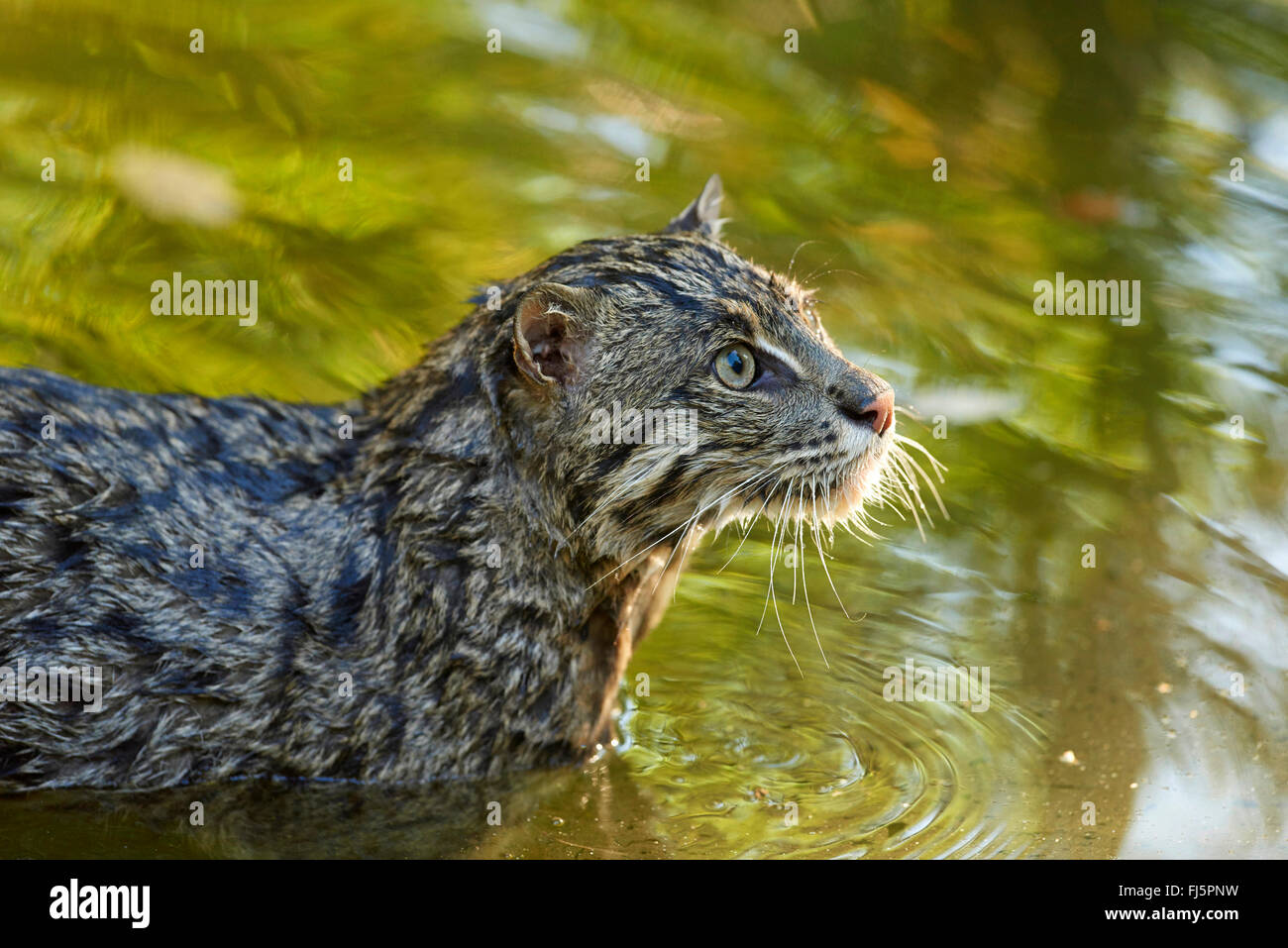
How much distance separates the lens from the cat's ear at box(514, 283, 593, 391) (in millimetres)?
6988

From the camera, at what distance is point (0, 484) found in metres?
7.01

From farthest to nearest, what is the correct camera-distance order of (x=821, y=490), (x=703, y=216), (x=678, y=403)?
(x=703, y=216) < (x=821, y=490) < (x=678, y=403)

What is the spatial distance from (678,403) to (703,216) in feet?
5.47

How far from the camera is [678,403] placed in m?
7.07

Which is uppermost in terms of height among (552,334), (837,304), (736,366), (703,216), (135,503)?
(837,304)

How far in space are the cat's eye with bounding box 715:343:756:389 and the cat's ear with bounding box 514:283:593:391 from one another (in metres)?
0.62

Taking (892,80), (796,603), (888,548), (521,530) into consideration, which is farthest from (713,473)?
(892,80)

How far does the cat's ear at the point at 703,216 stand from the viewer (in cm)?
820

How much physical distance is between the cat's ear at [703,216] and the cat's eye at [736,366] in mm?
1123

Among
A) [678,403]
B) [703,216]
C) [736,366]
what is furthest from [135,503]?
[703,216]

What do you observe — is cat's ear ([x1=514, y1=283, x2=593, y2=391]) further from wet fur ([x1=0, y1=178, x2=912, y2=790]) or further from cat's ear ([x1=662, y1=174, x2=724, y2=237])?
cat's ear ([x1=662, y1=174, x2=724, y2=237])

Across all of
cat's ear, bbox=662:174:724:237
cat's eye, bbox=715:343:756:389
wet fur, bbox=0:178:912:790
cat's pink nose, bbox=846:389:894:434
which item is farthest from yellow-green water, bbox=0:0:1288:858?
cat's ear, bbox=662:174:724:237

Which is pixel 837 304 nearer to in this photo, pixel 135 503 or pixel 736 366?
pixel 736 366
